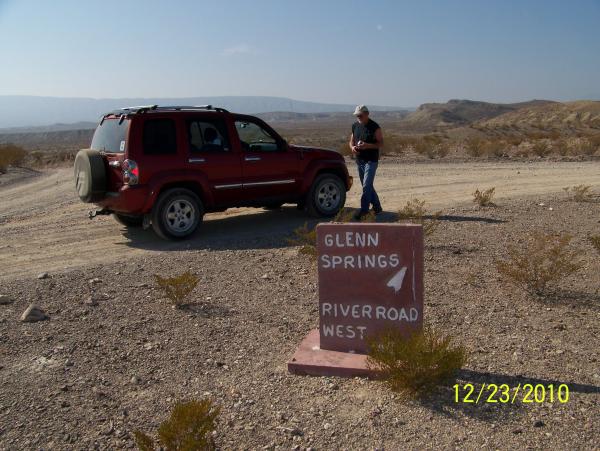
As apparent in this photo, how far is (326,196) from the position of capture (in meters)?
10.2

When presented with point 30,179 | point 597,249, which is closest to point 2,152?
point 30,179

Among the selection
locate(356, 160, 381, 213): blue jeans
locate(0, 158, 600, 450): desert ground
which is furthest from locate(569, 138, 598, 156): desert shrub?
locate(356, 160, 381, 213): blue jeans

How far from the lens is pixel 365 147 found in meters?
9.41

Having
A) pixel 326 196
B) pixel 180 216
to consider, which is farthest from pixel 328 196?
pixel 180 216

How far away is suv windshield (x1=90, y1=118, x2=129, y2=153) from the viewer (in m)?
8.33

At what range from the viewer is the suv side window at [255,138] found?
9352 millimetres

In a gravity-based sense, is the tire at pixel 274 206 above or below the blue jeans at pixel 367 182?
below

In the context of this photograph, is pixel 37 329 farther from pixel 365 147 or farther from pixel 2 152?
pixel 2 152

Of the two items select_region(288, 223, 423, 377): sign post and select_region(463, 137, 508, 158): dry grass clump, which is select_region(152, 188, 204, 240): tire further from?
select_region(463, 137, 508, 158): dry grass clump

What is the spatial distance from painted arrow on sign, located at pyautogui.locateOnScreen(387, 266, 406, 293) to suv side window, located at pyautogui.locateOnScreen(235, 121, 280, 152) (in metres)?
5.53

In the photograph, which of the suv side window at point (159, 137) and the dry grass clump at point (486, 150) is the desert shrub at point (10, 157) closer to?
the suv side window at point (159, 137)

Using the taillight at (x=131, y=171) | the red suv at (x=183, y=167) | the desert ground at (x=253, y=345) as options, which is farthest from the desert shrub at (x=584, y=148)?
the taillight at (x=131, y=171)

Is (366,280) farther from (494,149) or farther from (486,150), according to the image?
(494,149)

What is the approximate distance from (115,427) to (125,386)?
562 mm
